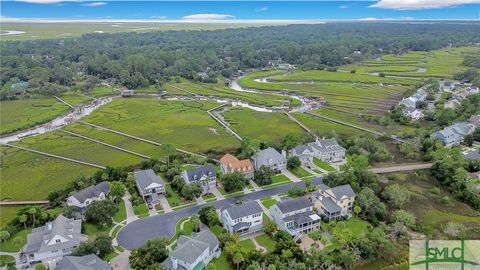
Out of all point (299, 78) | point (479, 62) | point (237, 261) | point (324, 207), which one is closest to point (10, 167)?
point (237, 261)

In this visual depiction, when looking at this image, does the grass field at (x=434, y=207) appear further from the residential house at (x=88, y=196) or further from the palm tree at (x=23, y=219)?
the palm tree at (x=23, y=219)

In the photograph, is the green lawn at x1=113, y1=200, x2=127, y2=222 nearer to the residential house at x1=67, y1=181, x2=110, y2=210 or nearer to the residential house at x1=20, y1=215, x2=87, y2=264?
the residential house at x1=67, y1=181, x2=110, y2=210

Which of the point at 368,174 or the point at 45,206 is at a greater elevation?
the point at 368,174

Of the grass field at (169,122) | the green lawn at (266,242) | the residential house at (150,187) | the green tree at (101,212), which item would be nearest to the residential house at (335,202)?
the green lawn at (266,242)

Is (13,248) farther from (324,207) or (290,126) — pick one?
(290,126)

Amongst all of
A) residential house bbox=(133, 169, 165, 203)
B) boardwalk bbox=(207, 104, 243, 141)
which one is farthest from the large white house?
residential house bbox=(133, 169, 165, 203)

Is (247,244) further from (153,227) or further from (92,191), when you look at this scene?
(92,191)
